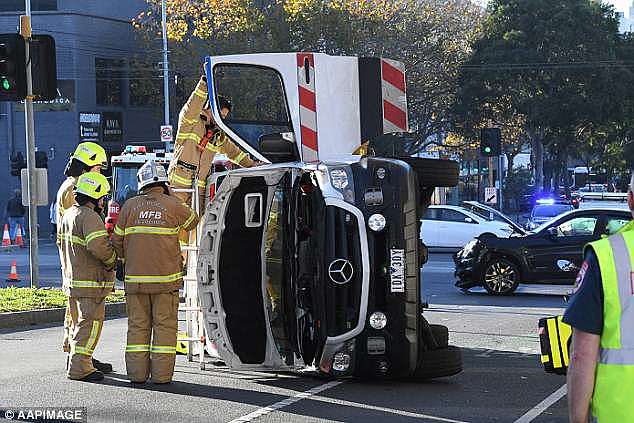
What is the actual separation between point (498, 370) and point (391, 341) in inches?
67.4

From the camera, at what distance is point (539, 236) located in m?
19.2

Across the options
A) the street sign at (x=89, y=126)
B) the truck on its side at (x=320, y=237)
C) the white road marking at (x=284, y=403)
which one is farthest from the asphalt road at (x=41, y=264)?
the white road marking at (x=284, y=403)

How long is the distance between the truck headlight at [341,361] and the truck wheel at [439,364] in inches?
25.2

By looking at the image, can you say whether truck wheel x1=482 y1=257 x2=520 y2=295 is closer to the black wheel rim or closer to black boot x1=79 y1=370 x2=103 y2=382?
the black wheel rim

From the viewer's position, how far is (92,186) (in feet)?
32.5

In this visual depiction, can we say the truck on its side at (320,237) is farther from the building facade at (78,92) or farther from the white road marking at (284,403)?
the building facade at (78,92)

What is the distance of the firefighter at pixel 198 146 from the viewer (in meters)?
10.9

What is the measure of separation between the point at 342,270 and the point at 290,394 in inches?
42.4

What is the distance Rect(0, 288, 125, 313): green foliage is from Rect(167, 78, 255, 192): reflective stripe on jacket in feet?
15.4

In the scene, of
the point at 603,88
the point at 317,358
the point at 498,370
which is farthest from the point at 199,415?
the point at 603,88

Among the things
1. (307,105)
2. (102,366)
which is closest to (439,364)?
(307,105)

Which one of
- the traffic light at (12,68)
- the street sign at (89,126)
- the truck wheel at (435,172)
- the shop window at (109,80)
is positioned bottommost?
the truck wheel at (435,172)

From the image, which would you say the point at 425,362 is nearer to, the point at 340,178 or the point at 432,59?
the point at 340,178

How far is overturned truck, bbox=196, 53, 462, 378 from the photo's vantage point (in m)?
9.18
